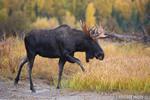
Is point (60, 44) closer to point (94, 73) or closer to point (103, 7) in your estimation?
point (94, 73)

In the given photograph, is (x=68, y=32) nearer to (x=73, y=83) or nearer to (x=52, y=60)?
Result: (x=73, y=83)

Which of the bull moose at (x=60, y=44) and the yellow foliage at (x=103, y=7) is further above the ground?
the bull moose at (x=60, y=44)

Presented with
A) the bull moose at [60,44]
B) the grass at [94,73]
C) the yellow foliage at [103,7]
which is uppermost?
the bull moose at [60,44]

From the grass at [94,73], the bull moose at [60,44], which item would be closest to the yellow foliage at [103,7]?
the grass at [94,73]

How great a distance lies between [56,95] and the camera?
6250 mm

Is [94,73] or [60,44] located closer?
[94,73]

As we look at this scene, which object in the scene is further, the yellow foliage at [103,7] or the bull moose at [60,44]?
the yellow foliage at [103,7]

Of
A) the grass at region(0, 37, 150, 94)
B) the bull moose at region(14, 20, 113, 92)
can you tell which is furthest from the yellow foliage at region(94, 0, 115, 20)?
the bull moose at region(14, 20, 113, 92)

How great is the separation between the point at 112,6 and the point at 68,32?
53.4 m

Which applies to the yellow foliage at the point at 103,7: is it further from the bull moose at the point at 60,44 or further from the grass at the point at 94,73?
the bull moose at the point at 60,44

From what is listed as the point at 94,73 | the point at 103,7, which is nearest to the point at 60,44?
the point at 94,73

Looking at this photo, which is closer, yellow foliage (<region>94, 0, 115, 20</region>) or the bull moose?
the bull moose

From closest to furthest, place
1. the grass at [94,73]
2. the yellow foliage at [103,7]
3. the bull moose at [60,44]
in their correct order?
the grass at [94,73] → the bull moose at [60,44] → the yellow foliage at [103,7]

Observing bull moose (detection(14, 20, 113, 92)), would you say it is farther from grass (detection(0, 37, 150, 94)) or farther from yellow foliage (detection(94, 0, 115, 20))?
yellow foliage (detection(94, 0, 115, 20))
